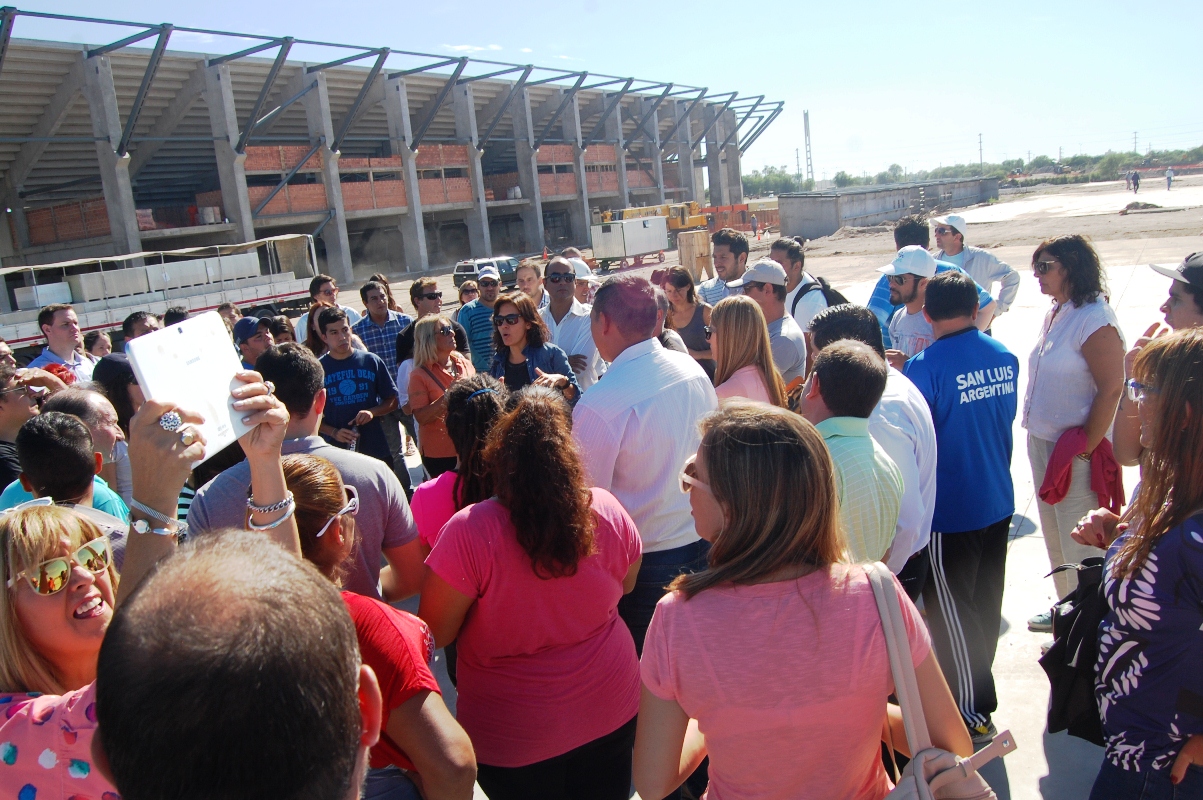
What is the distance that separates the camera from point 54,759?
4.76ft

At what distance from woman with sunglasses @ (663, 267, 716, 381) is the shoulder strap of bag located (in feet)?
12.9

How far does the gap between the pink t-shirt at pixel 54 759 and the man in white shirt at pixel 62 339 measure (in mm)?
5933

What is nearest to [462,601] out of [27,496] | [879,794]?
[879,794]

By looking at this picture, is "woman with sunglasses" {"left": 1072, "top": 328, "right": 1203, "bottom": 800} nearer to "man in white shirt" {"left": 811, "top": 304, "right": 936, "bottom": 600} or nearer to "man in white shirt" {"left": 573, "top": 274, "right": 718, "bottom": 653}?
"man in white shirt" {"left": 811, "top": 304, "right": 936, "bottom": 600}

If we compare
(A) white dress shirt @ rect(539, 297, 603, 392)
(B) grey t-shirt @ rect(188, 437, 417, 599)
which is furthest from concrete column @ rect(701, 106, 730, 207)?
(B) grey t-shirt @ rect(188, 437, 417, 599)

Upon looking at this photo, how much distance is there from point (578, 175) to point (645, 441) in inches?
1910

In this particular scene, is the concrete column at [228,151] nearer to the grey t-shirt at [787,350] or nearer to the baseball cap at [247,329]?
the baseball cap at [247,329]

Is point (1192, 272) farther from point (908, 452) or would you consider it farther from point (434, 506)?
point (434, 506)

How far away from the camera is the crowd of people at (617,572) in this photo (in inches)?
40.2

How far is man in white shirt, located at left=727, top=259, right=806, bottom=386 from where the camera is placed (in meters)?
Result: 4.77

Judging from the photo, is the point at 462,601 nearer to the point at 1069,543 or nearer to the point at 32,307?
the point at 1069,543

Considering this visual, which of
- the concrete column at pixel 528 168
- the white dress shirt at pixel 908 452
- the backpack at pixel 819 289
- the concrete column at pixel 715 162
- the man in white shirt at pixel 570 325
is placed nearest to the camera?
the white dress shirt at pixel 908 452

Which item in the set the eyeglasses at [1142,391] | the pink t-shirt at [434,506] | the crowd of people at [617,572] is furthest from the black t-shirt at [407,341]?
the eyeglasses at [1142,391]

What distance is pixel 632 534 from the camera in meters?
2.53
